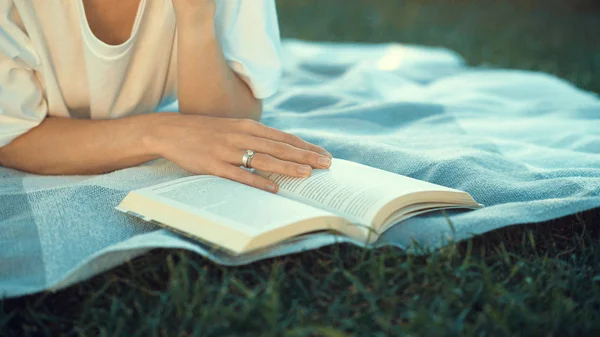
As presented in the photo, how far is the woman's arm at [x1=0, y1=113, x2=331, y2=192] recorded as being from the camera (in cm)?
143

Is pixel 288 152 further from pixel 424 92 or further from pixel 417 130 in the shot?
pixel 424 92

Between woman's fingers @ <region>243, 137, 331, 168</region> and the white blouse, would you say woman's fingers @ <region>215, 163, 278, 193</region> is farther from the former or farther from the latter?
the white blouse

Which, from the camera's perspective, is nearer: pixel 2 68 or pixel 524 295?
pixel 524 295

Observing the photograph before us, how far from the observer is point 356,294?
113 cm

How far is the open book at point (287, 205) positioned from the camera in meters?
1.17

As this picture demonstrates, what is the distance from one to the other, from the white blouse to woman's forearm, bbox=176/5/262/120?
0.19 feet

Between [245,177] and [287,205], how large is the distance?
169mm

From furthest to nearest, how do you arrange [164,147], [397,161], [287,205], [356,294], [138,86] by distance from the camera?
1. [138,86]
2. [397,161]
3. [164,147]
4. [287,205]
5. [356,294]

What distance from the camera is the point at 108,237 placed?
1.29 meters

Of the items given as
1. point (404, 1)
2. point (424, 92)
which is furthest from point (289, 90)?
point (404, 1)

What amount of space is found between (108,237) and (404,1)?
4591 millimetres

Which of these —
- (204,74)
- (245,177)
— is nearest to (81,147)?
(204,74)

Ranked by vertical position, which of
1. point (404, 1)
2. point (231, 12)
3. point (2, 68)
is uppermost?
point (231, 12)

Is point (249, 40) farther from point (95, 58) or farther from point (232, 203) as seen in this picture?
point (232, 203)
